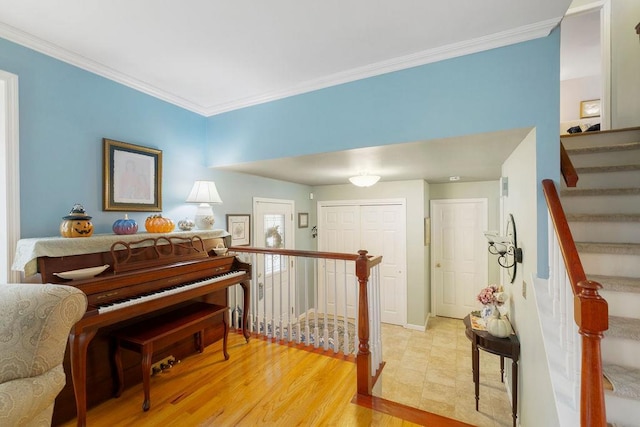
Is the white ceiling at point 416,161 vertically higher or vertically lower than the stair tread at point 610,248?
higher

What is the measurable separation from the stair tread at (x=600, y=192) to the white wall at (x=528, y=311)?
28 cm

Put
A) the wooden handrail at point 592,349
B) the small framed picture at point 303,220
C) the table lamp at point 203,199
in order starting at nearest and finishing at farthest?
the wooden handrail at point 592,349 → the table lamp at point 203,199 → the small framed picture at point 303,220

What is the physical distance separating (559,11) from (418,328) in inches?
164

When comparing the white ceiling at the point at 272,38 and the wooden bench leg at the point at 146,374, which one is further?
the wooden bench leg at the point at 146,374

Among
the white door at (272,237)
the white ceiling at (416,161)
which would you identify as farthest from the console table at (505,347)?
the white door at (272,237)

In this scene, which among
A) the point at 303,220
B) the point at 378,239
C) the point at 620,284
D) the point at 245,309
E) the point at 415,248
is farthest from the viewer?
the point at 303,220

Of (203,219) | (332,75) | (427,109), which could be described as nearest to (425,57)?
(427,109)

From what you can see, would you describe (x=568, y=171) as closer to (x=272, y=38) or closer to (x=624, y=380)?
(x=624, y=380)

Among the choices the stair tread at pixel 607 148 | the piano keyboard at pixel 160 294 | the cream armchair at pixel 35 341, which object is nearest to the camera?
the cream armchair at pixel 35 341

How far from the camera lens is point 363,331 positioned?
2.12 meters

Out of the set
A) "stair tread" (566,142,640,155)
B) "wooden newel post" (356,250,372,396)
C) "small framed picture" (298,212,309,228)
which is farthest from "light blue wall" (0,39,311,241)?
"stair tread" (566,142,640,155)

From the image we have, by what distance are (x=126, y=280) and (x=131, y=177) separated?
1.09 meters

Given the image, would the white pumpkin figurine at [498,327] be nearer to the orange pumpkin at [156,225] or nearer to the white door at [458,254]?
the white door at [458,254]

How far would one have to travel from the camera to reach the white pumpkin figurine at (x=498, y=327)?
7.83 ft
